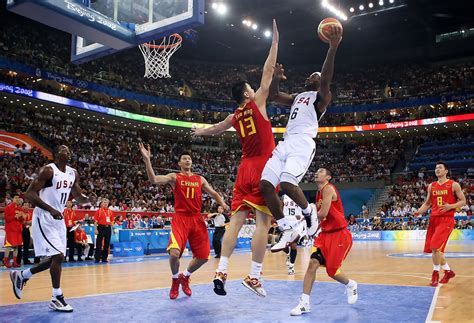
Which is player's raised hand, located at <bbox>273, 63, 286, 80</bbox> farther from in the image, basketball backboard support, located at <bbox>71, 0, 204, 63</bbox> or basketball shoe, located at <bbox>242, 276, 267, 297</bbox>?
basketball backboard support, located at <bbox>71, 0, 204, 63</bbox>

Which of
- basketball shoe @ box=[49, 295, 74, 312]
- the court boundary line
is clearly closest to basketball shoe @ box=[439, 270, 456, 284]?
the court boundary line

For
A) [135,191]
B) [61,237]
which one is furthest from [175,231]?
[135,191]

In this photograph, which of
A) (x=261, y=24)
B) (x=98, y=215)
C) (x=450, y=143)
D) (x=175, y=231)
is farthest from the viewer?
(x=450, y=143)

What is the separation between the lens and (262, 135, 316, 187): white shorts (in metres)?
4.88

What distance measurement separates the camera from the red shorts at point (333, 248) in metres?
5.80

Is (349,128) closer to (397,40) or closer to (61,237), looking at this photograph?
(397,40)

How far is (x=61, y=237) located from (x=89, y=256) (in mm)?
10688

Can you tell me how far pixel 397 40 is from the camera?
42.8 metres

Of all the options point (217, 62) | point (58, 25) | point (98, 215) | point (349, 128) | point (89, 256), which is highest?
point (217, 62)

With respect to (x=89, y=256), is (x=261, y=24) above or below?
above

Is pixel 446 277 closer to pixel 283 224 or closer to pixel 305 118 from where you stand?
pixel 283 224

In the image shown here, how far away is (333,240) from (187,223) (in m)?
2.34

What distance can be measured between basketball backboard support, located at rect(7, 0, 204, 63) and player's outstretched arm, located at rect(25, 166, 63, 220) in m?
3.29

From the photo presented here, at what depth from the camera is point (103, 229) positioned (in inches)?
573
